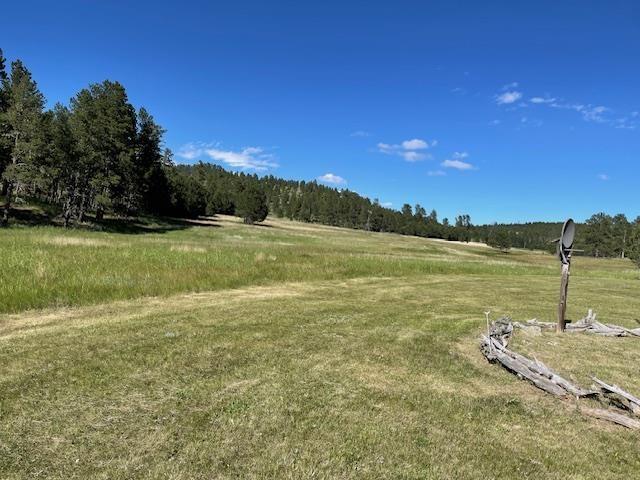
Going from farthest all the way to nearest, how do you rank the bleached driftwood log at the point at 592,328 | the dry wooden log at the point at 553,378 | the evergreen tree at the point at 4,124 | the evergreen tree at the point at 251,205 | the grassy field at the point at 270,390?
the evergreen tree at the point at 251,205
the evergreen tree at the point at 4,124
the bleached driftwood log at the point at 592,328
the dry wooden log at the point at 553,378
the grassy field at the point at 270,390

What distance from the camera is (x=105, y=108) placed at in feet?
176

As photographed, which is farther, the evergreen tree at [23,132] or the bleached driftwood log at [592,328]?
the evergreen tree at [23,132]

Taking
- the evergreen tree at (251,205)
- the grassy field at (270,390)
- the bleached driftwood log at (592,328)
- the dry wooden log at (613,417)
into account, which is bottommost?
the grassy field at (270,390)

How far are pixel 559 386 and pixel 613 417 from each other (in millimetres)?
1116

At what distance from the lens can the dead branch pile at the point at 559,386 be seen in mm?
7375

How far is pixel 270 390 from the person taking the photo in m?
7.86

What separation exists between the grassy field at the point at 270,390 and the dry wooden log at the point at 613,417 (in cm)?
15

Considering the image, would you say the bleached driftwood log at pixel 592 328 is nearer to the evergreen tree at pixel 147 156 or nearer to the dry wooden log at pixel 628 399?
the dry wooden log at pixel 628 399

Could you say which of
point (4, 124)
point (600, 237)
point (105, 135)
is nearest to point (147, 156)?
point (105, 135)

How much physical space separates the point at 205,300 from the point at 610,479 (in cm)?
1306

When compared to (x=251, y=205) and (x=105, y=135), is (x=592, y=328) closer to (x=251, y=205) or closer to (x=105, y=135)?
(x=105, y=135)

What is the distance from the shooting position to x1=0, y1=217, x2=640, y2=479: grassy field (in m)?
5.72

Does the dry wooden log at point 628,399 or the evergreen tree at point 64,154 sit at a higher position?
the evergreen tree at point 64,154

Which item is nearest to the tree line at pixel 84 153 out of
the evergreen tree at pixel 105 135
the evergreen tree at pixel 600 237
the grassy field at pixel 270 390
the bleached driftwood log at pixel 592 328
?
the evergreen tree at pixel 105 135
